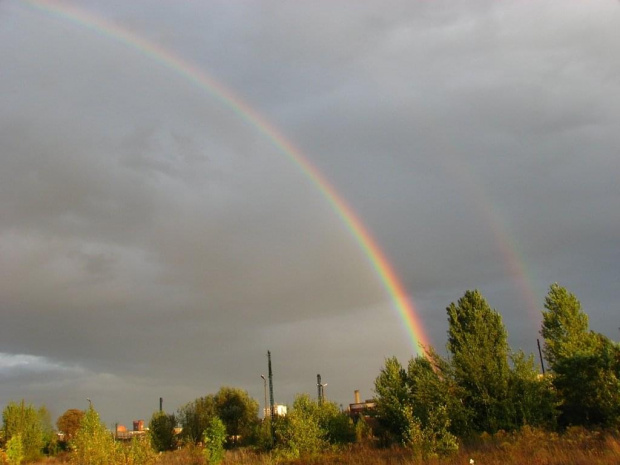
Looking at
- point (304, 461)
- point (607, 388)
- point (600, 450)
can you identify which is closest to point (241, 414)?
point (304, 461)

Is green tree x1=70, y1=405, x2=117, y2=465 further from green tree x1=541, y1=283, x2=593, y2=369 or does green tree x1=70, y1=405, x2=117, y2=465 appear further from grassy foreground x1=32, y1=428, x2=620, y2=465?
green tree x1=541, y1=283, x2=593, y2=369

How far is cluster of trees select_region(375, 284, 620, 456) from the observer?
32.4 meters

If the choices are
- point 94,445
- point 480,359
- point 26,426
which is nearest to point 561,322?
point 480,359

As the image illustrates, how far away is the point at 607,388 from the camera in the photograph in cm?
3188

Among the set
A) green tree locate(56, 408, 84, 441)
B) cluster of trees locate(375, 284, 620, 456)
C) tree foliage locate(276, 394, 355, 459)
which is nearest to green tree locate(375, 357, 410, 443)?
cluster of trees locate(375, 284, 620, 456)

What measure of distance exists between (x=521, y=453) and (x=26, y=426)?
187ft

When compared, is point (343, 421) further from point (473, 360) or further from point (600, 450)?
point (600, 450)

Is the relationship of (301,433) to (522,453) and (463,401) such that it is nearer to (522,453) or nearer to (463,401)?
(463,401)

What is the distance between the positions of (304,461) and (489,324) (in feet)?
52.3

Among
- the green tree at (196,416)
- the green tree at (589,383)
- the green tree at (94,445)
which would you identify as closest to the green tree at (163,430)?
the green tree at (196,416)

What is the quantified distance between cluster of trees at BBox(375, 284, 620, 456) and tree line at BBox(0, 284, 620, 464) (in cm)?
7

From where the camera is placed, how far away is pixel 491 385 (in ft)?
121

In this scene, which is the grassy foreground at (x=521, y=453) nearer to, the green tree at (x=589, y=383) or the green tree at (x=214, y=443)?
the green tree at (x=214, y=443)

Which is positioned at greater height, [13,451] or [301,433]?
[13,451]
